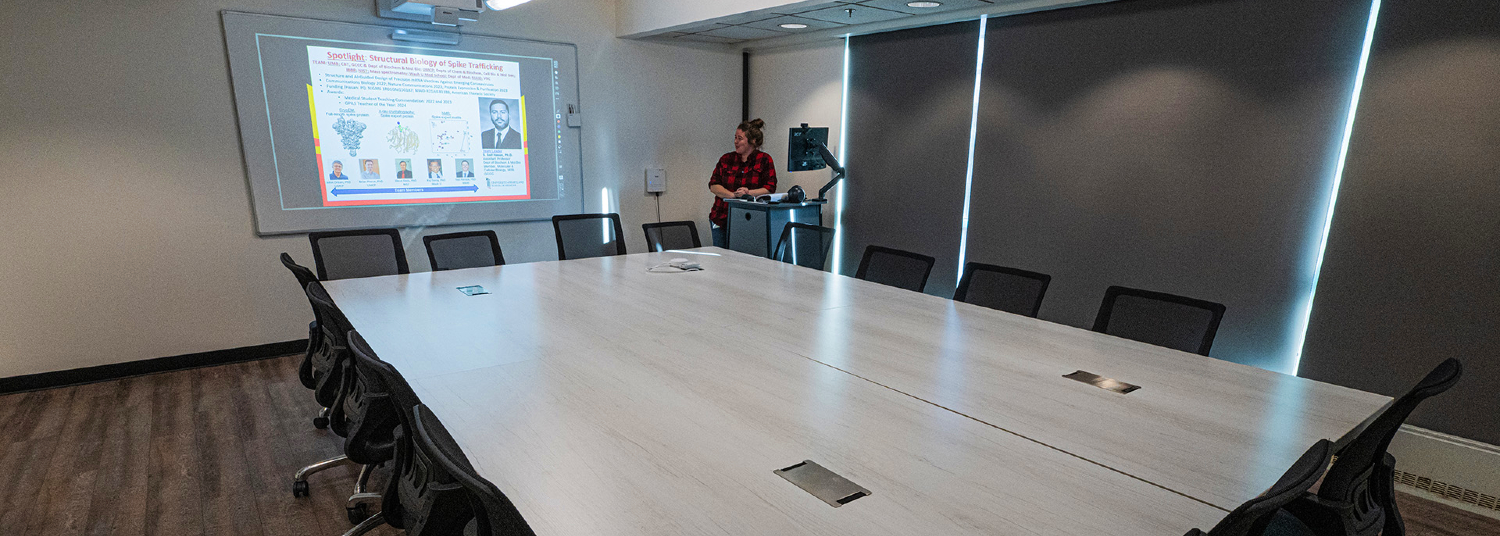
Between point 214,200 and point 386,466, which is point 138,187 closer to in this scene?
point 214,200

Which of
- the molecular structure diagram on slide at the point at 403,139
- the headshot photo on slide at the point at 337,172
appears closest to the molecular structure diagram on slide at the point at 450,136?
the molecular structure diagram on slide at the point at 403,139

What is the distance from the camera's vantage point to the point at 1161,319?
2.59 m

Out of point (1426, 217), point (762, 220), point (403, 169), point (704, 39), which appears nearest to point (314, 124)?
point (403, 169)

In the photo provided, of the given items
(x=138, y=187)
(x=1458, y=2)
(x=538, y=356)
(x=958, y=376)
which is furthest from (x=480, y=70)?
(x=1458, y=2)

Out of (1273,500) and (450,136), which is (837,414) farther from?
(450,136)

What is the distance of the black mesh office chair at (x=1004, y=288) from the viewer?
2975 millimetres

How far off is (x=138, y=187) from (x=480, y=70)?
7.33 feet

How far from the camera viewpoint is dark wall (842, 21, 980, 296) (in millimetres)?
4875

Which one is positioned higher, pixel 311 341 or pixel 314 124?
pixel 314 124

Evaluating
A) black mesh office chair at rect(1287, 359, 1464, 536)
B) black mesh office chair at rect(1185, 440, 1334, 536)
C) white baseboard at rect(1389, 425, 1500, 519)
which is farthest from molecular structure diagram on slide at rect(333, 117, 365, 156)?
white baseboard at rect(1389, 425, 1500, 519)

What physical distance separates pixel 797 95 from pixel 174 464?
4916 mm

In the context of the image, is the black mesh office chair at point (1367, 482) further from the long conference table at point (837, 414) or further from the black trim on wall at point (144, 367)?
the black trim on wall at point (144, 367)

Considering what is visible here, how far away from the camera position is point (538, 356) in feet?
7.55

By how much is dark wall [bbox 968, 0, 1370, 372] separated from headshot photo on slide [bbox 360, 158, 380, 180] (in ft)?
14.3
